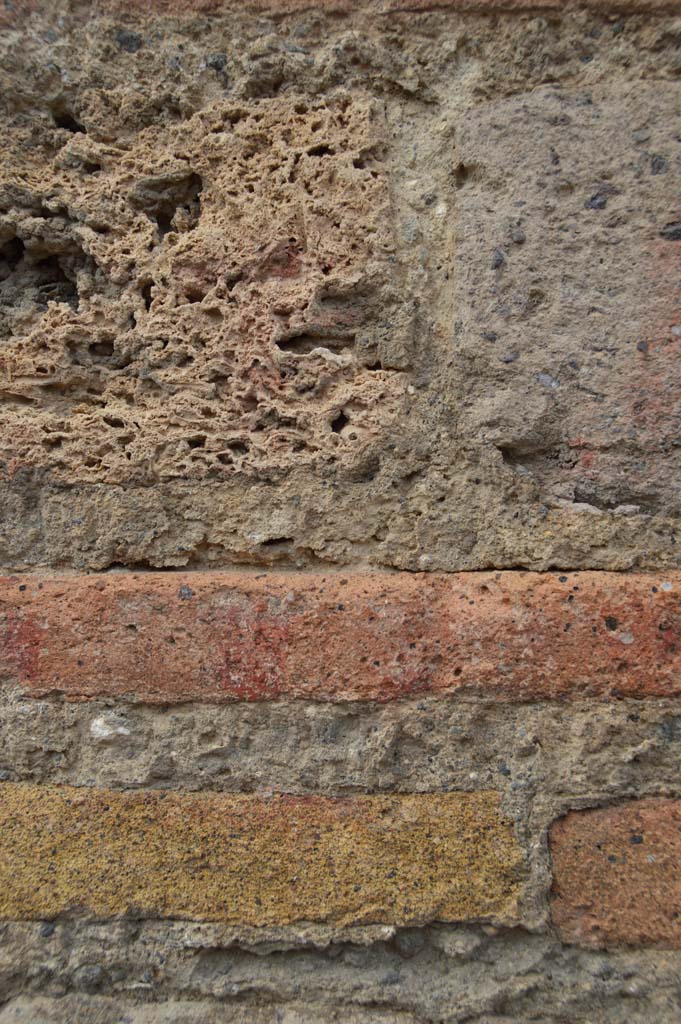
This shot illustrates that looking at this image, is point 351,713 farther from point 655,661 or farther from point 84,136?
point 84,136

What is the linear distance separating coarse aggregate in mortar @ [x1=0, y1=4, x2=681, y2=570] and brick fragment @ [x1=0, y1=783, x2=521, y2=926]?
36 centimetres

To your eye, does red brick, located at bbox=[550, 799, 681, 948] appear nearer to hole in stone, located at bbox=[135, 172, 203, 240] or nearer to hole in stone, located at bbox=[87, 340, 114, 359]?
hole in stone, located at bbox=[87, 340, 114, 359]

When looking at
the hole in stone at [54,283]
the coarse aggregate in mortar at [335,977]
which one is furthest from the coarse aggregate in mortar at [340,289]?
the coarse aggregate in mortar at [335,977]

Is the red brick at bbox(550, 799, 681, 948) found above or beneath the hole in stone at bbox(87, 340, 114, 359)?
A: beneath

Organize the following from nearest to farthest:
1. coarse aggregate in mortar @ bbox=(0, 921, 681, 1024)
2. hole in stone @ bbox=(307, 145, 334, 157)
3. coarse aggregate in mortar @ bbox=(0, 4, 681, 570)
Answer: coarse aggregate in mortar @ bbox=(0, 921, 681, 1024) → coarse aggregate in mortar @ bbox=(0, 4, 681, 570) → hole in stone @ bbox=(307, 145, 334, 157)

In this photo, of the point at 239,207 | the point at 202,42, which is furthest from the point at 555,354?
the point at 202,42

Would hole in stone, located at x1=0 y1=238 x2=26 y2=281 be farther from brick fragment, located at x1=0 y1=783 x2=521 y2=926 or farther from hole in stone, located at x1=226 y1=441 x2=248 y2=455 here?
brick fragment, located at x1=0 y1=783 x2=521 y2=926

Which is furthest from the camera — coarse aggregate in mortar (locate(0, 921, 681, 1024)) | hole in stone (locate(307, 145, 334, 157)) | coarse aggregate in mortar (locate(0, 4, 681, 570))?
hole in stone (locate(307, 145, 334, 157))

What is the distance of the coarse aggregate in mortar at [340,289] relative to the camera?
1.01 m

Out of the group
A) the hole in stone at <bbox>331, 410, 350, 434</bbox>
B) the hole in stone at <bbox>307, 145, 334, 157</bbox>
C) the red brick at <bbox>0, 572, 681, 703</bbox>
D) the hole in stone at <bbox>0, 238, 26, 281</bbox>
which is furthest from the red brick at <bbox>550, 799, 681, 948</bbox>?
the hole in stone at <bbox>0, 238, 26, 281</bbox>

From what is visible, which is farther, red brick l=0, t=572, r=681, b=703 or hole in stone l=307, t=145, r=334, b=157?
hole in stone l=307, t=145, r=334, b=157

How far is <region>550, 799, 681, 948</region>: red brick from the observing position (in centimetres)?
89

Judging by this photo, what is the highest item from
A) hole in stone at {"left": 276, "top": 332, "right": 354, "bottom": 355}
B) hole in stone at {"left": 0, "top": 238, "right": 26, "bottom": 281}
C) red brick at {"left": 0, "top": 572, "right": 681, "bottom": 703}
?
hole in stone at {"left": 0, "top": 238, "right": 26, "bottom": 281}

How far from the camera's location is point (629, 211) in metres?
1.03
